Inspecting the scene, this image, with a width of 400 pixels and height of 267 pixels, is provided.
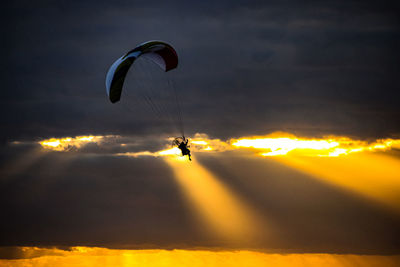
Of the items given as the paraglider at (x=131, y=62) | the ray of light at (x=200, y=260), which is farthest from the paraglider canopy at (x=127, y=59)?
the ray of light at (x=200, y=260)

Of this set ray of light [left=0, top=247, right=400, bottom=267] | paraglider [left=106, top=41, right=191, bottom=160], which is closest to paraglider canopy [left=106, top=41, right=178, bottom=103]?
paraglider [left=106, top=41, right=191, bottom=160]

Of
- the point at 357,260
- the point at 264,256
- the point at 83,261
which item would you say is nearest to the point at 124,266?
the point at 83,261

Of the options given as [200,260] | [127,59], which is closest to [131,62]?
[127,59]

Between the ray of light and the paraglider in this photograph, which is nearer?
the paraglider

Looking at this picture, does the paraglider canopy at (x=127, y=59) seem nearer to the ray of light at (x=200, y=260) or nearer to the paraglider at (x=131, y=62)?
the paraglider at (x=131, y=62)

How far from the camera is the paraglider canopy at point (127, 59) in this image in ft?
109

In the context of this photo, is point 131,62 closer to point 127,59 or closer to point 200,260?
point 127,59

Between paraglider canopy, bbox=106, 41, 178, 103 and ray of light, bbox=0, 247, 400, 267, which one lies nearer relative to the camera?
paraglider canopy, bbox=106, 41, 178, 103

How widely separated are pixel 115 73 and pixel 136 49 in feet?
10.7

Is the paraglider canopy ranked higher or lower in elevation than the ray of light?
higher

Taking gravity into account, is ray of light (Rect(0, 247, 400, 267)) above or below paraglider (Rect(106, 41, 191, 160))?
below

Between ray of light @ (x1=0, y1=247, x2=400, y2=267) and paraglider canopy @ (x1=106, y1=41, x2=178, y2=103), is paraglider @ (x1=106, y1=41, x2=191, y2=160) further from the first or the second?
ray of light @ (x1=0, y1=247, x2=400, y2=267)

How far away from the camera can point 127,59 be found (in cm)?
3306

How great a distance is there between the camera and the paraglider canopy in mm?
33219
